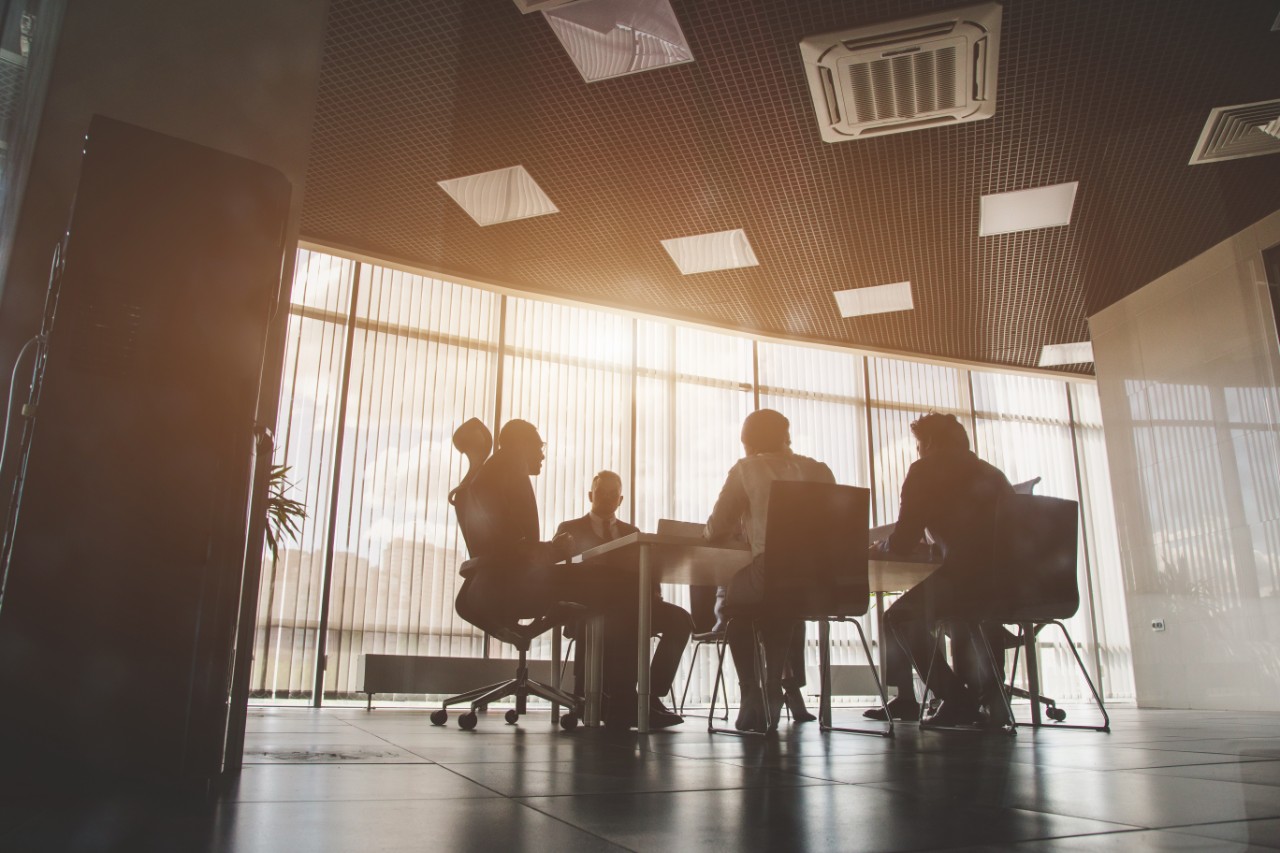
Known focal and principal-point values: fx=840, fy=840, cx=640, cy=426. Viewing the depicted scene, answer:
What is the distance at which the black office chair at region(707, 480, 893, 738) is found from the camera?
303cm

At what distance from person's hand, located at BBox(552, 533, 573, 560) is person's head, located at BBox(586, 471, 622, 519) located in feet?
1.05

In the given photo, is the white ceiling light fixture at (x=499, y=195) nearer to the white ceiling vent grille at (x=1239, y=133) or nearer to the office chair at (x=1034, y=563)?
the office chair at (x=1034, y=563)

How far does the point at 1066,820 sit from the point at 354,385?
591 centimetres

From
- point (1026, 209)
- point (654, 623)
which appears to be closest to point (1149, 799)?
point (654, 623)

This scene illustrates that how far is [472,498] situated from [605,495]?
1.46 meters

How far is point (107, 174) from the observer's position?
5.14 ft

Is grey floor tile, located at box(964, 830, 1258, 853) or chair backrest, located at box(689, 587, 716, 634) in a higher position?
chair backrest, located at box(689, 587, 716, 634)

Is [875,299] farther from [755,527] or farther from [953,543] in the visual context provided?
[755,527]

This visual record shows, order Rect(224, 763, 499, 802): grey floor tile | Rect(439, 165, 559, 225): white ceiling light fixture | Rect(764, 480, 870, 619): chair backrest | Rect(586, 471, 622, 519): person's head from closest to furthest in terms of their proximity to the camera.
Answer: Rect(224, 763, 499, 802): grey floor tile → Rect(764, 480, 870, 619): chair backrest → Rect(586, 471, 622, 519): person's head → Rect(439, 165, 559, 225): white ceiling light fixture

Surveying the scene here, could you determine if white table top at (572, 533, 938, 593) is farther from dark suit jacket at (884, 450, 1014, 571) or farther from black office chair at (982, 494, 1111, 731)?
black office chair at (982, 494, 1111, 731)

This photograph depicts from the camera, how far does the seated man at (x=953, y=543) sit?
3451 mm

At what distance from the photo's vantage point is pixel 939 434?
145 inches

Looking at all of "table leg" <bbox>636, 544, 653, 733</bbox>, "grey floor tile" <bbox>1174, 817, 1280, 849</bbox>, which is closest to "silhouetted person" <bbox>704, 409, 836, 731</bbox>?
"table leg" <bbox>636, 544, 653, 733</bbox>

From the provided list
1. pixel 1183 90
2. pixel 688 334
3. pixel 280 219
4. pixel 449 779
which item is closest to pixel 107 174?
pixel 280 219
